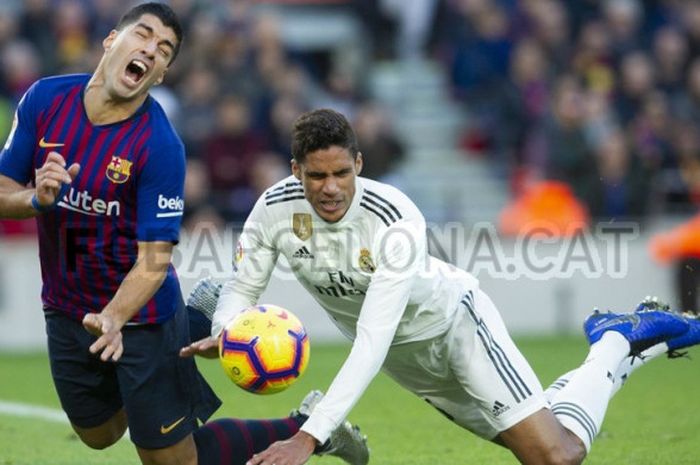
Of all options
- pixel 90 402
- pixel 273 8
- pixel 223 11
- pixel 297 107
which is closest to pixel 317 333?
pixel 297 107

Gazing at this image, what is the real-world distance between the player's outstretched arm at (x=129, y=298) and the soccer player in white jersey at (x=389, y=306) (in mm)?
341

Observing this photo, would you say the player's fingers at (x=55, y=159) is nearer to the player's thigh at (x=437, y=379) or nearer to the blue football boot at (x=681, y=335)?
the player's thigh at (x=437, y=379)

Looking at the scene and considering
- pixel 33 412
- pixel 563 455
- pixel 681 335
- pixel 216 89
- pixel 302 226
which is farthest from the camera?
pixel 216 89

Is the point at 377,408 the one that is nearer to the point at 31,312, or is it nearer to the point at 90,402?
the point at 90,402

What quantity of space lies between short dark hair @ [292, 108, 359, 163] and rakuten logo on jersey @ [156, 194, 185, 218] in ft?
1.85

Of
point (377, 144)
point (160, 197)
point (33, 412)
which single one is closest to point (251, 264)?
point (160, 197)

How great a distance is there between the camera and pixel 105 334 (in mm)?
5516

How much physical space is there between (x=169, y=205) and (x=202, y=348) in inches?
25.3

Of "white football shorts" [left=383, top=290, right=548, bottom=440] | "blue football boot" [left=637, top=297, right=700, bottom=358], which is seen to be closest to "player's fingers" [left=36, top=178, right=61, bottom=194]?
"white football shorts" [left=383, top=290, right=548, bottom=440]

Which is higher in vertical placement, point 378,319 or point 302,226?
point 302,226

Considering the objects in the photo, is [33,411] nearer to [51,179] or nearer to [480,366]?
[480,366]

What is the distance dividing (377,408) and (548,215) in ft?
Answer: 18.2

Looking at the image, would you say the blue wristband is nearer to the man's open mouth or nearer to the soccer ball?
the man's open mouth

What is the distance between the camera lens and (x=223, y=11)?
51.1 ft
